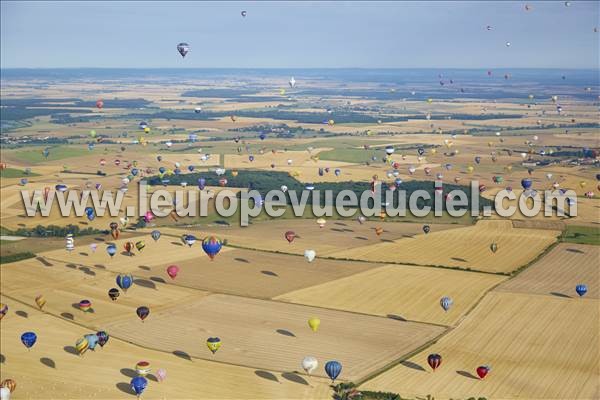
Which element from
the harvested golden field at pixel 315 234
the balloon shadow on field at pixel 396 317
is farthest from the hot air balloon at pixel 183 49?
the balloon shadow on field at pixel 396 317

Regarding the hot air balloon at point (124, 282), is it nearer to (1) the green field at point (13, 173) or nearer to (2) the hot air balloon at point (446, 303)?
(2) the hot air balloon at point (446, 303)

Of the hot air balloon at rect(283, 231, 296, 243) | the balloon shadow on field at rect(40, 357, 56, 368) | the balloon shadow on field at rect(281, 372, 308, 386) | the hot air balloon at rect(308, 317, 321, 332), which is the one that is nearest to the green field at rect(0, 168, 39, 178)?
the hot air balloon at rect(283, 231, 296, 243)

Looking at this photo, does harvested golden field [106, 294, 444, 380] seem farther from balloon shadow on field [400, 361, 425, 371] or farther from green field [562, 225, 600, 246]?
green field [562, 225, 600, 246]

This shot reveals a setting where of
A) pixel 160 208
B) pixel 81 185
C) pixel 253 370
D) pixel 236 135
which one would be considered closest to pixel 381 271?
pixel 253 370

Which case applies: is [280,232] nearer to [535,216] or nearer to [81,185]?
[535,216]

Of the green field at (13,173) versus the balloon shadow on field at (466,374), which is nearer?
the balloon shadow on field at (466,374)
